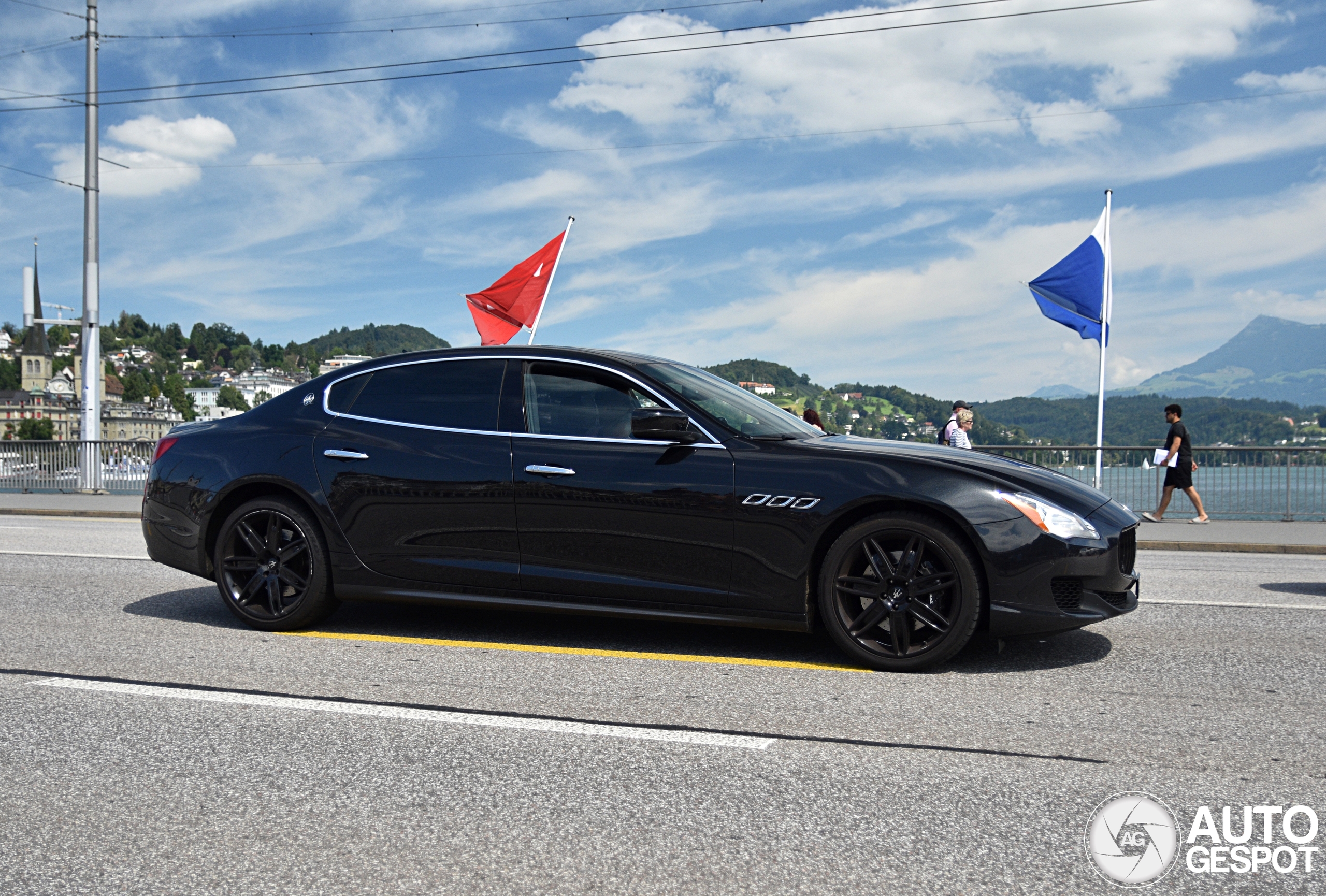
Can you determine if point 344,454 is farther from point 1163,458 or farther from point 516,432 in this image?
point 1163,458

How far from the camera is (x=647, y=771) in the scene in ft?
11.3

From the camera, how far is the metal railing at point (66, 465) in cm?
2147

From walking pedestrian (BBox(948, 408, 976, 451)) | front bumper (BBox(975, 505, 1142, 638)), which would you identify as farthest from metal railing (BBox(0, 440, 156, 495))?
front bumper (BBox(975, 505, 1142, 638))

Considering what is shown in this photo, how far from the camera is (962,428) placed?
46.5 feet

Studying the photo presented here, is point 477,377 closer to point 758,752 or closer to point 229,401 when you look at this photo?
point 758,752

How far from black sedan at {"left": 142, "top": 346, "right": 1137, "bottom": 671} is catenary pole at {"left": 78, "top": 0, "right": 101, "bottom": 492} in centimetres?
1765

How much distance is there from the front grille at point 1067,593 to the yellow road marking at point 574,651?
91 centimetres

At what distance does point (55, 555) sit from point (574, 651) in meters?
6.91

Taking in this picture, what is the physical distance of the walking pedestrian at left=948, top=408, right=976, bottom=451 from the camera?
13922mm

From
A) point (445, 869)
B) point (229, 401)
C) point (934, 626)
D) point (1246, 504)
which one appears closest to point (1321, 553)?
point (1246, 504)

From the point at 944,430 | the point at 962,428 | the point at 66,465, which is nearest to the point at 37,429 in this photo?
the point at 66,465

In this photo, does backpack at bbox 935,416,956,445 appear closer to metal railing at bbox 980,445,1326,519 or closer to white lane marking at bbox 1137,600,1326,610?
metal railing at bbox 980,445,1326,519

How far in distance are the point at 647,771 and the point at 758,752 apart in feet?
1.44

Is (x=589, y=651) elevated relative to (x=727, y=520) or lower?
lower
